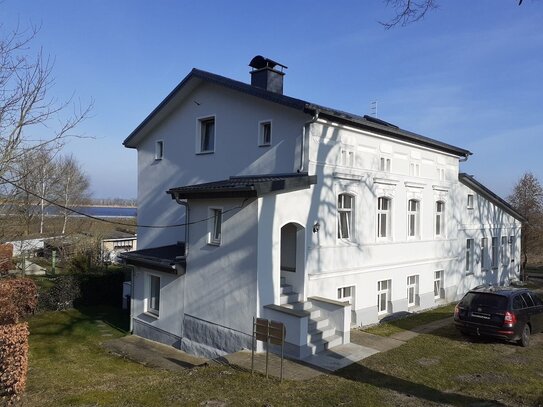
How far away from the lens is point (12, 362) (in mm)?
8375

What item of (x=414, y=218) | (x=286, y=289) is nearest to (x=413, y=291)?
(x=414, y=218)

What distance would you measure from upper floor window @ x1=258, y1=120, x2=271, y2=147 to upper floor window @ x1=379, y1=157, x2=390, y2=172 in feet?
14.5

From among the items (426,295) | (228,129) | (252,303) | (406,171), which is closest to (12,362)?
(252,303)

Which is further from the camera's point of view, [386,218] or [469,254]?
[469,254]

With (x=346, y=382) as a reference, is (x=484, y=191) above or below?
above

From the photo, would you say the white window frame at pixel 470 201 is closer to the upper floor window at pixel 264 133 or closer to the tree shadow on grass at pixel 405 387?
the upper floor window at pixel 264 133

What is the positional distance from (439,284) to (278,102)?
12.3 m

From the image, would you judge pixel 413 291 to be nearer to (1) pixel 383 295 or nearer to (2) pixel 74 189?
(1) pixel 383 295

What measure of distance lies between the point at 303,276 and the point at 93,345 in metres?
7.74

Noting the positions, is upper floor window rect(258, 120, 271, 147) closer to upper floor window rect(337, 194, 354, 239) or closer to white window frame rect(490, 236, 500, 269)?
upper floor window rect(337, 194, 354, 239)

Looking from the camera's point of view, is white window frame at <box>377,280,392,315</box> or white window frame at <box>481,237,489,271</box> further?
white window frame at <box>481,237,489,271</box>

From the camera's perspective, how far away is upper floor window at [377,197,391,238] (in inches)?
650

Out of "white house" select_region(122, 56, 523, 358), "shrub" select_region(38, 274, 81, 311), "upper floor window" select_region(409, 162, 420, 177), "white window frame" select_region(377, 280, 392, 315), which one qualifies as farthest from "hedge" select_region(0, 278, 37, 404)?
"upper floor window" select_region(409, 162, 420, 177)

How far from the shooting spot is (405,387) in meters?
9.22
